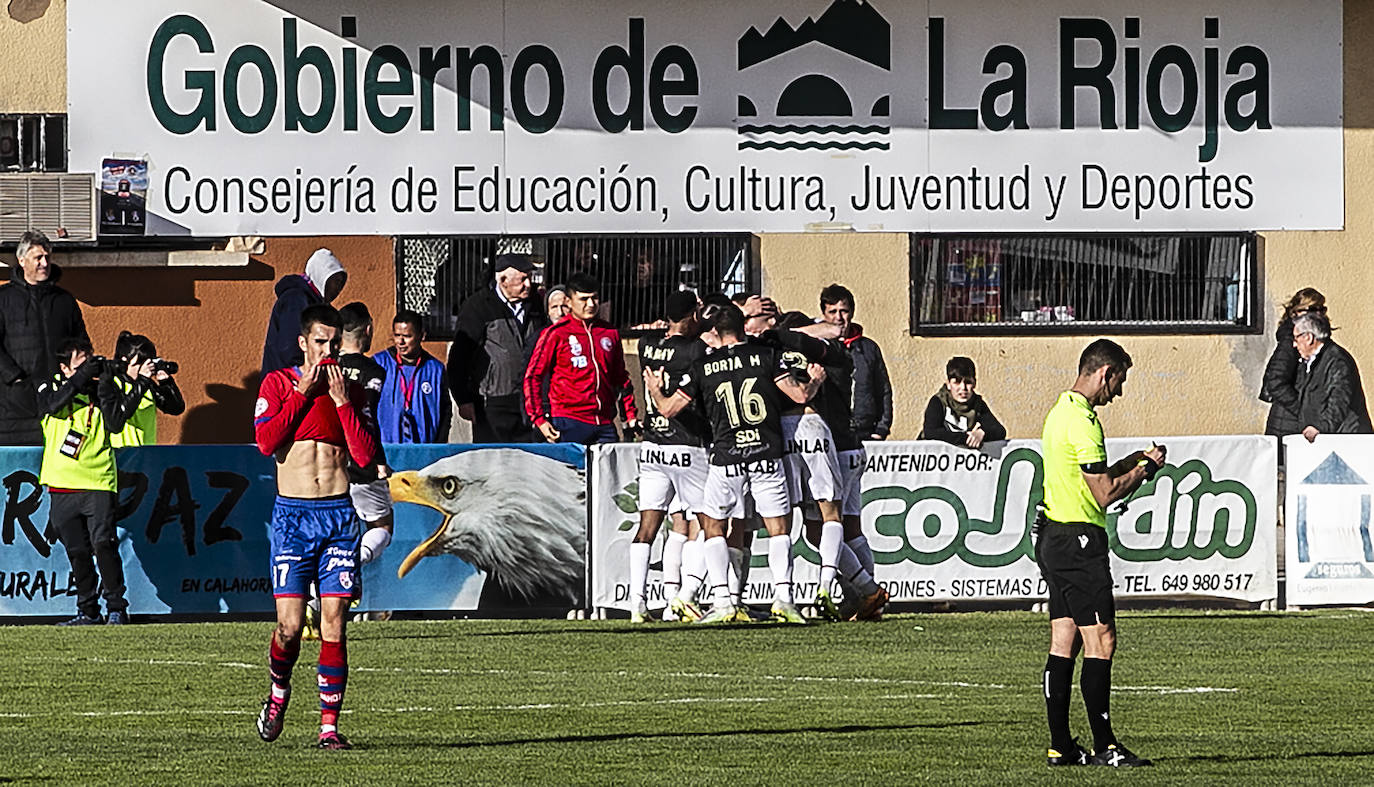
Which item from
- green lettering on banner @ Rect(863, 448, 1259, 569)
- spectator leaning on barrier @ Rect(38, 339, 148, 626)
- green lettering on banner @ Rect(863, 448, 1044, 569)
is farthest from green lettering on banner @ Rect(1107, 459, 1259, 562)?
spectator leaning on barrier @ Rect(38, 339, 148, 626)

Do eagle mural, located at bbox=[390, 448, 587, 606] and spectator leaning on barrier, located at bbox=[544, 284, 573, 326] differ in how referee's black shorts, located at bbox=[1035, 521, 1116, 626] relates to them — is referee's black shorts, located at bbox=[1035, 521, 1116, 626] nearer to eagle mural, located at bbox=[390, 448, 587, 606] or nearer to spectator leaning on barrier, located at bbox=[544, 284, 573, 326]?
eagle mural, located at bbox=[390, 448, 587, 606]

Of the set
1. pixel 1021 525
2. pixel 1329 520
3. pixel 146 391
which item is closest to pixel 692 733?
pixel 1021 525

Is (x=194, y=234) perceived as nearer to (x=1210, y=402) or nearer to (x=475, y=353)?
(x=475, y=353)

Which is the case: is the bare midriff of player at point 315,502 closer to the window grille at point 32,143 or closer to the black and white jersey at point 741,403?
the black and white jersey at point 741,403

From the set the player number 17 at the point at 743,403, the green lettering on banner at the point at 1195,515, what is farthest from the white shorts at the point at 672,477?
the green lettering on banner at the point at 1195,515

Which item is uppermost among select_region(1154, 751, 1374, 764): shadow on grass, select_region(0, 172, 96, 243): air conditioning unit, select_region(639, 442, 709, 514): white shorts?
select_region(0, 172, 96, 243): air conditioning unit

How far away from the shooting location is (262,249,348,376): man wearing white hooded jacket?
61.9 feet

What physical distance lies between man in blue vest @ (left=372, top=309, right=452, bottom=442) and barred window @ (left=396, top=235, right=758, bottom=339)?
2296 mm

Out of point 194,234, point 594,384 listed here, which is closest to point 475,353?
point 594,384

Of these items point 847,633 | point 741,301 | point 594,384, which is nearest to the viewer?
point 847,633

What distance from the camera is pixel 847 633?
676 inches

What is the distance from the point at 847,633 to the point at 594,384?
118 inches

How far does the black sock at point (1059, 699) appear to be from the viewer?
35.0 ft

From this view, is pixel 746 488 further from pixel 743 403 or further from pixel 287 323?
pixel 287 323
